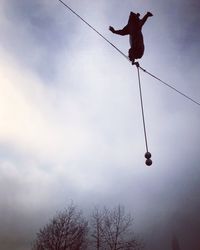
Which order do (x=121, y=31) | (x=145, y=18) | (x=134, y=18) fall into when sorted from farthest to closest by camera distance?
1. (x=121, y=31)
2. (x=134, y=18)
3. (x=145, y=18)

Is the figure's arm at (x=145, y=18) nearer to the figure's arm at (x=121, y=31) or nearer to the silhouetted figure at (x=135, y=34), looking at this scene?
the silhouetted figure at (x=135, y=34)

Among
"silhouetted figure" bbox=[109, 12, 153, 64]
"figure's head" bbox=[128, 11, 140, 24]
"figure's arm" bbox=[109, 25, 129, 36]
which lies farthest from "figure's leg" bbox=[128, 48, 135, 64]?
"figure's head" bbox=[128, 11, 140, 24]

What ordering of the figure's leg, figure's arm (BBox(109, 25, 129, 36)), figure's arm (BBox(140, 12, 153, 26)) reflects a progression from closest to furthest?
figure's arm (BBox(140, 12, 153, 26)) < the figure's leg < figure's arm (BBox(109, 25, 129, 36))

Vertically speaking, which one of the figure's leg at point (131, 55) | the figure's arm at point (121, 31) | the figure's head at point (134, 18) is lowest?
the figure's leg at point (131, 55)

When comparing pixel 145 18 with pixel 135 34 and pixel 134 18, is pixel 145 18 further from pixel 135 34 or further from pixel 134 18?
pixel 135 34

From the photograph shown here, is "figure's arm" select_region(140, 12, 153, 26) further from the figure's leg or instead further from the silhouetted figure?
the figure's leg

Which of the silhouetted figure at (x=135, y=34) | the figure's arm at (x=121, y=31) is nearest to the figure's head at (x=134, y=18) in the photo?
the silhouetted figure at (x=135, y=34)

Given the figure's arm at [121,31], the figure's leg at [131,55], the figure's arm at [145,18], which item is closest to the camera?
the figure's arm at [145,18]

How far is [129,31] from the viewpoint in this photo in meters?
9.80

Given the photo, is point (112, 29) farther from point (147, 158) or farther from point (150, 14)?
point (147, 158)

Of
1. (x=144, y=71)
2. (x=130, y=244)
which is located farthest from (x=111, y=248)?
(x=144, y=71)

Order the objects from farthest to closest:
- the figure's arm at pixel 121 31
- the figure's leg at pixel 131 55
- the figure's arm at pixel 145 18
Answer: the figure's arm at pixel 121 31
the figure's leg at pixel 131 55
the figure's arm at pixel 145 18

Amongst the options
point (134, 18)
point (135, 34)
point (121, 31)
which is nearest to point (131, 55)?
point (135, 34)

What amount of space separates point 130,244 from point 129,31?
36782mm
